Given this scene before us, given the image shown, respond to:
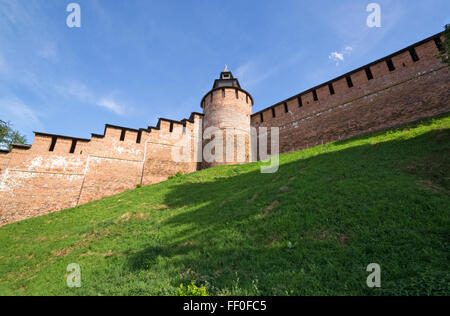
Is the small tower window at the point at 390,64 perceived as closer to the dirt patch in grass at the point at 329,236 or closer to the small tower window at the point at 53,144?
the dirt patch in grass at the point at 329,236

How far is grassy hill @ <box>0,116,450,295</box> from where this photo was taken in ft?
10.4

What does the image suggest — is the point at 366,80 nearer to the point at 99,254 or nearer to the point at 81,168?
the point at 99,254

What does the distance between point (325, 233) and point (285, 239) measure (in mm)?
830

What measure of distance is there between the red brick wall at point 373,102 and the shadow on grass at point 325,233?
20.7 ft

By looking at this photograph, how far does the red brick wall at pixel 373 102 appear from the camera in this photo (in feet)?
40.0

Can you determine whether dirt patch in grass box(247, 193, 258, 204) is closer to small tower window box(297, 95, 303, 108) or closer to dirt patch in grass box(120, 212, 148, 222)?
dirt patch in grass box(120, 212, 148, 222)

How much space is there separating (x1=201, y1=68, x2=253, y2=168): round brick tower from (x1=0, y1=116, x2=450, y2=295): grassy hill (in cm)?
906

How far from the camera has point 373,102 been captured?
1394 cm

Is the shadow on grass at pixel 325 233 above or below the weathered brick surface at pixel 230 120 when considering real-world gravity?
below

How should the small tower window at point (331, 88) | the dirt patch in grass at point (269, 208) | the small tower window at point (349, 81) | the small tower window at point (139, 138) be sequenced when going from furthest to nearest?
1. the small tower window at point (139, 138)
2. the small tower window at point (331, 88)
3. the small tower window at point (349, 81)
4. the dirt patch in grass at point (269, 208)

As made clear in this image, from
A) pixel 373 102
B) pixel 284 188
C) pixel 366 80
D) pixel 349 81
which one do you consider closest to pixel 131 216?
pixel 284 188

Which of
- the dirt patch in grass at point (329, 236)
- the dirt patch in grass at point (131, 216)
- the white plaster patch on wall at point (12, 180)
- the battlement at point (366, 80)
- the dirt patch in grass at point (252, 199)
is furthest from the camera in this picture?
the battlement at point (366, 80)

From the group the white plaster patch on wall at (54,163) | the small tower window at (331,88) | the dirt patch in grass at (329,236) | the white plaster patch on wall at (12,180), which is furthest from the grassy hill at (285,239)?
the small tower window at (331,88)
